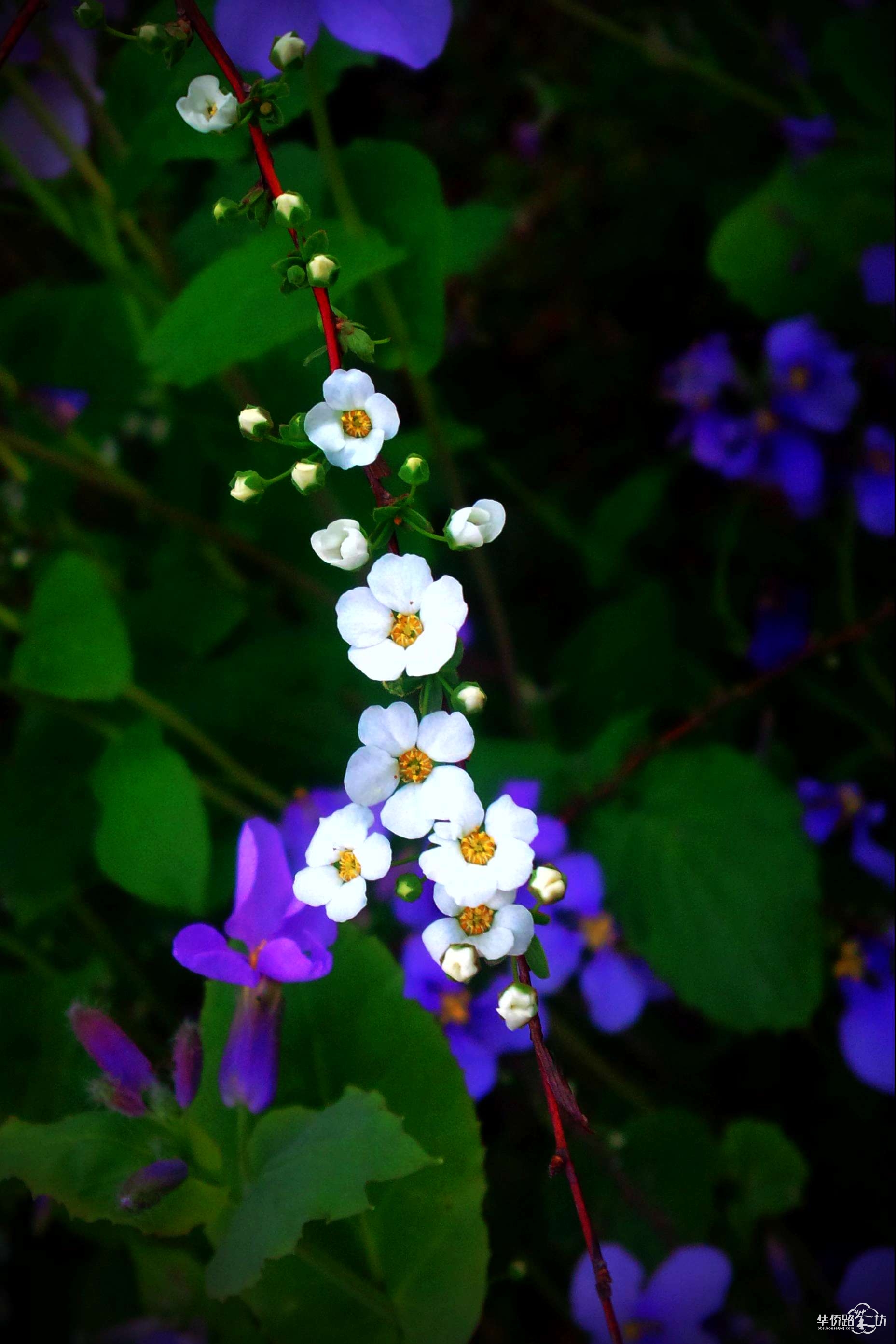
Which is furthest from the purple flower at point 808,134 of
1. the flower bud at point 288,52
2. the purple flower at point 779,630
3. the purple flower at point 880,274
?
the flower bud at point 288,52

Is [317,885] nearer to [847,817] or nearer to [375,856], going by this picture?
[375,856]

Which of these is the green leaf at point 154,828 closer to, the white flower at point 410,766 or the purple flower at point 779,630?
the white flower at point 410,766

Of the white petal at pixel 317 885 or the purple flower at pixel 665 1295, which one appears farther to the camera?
the purple flower at pixel 665 1295

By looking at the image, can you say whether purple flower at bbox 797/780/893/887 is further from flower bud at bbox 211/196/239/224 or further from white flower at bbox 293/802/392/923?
flower bud at bbox 211/196/239/224

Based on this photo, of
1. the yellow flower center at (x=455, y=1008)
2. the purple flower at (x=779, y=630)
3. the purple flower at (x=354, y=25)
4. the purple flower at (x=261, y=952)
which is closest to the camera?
the purple flower at (x=261, y=952)

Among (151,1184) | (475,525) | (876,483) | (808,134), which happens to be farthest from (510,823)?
(808,134)

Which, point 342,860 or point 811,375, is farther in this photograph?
point 811,375
